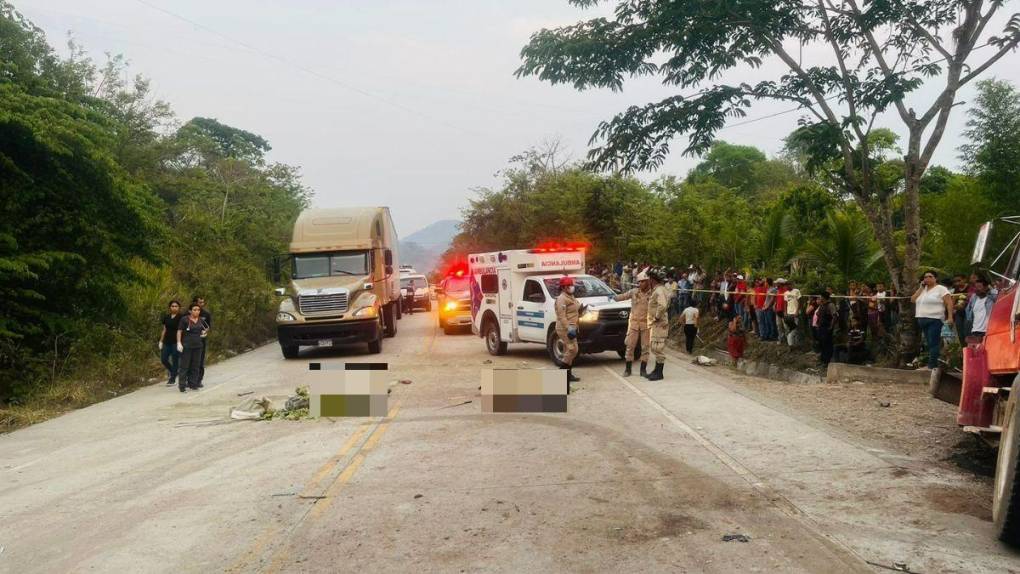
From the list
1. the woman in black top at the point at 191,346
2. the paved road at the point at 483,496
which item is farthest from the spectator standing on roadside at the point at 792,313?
the woman in black top at the point at 191,346

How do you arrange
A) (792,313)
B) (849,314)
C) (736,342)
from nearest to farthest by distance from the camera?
(849,314) < (792,313) < (736,342)

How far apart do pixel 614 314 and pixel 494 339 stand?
4.02m

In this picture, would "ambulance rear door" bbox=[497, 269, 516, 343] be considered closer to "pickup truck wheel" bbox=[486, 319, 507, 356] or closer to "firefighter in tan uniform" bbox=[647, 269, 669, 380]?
"pickup truck wheel" bbox=[486, 319, 507, 356]

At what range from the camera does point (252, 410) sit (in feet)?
39.0

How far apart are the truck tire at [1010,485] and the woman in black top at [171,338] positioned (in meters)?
13.8

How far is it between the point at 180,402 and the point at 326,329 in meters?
6.39

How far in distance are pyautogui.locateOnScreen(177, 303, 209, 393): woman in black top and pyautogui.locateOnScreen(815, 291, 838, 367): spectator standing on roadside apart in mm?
11586

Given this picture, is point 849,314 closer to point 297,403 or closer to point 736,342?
point 736,342

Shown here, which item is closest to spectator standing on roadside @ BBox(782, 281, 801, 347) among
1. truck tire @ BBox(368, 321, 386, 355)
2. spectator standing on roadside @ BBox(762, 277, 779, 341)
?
spectator standing on roadside @ BBox(762, 277, 779, 341)

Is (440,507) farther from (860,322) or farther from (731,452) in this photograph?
(860,322)

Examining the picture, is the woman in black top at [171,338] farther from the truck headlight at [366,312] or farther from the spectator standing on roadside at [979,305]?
the spectator standing on roadside at [979,305]

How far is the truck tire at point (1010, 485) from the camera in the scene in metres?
A: 5.21

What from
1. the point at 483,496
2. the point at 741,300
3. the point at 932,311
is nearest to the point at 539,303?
the point at 741,300

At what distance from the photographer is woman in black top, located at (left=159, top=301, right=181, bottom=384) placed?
15680 millimetres
